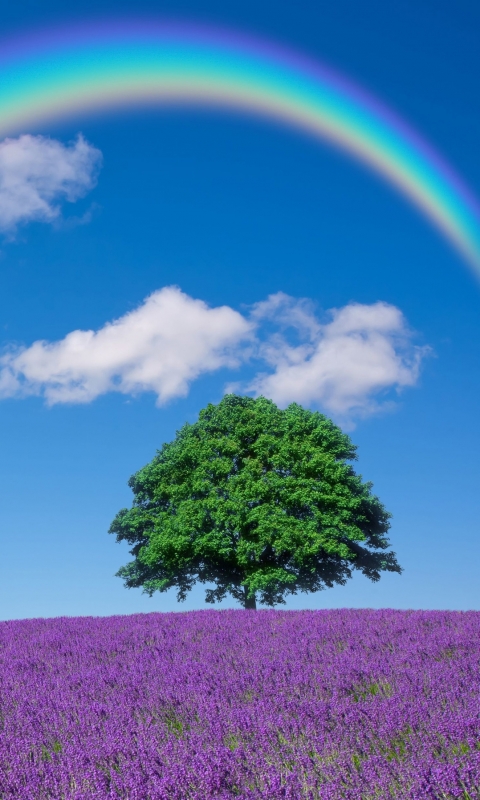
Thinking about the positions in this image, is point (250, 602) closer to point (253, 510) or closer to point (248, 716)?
point (253, 510)

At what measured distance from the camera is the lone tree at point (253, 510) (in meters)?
20.1

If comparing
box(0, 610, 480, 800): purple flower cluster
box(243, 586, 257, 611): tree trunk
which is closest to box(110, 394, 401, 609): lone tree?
box(243, 586, 257, 611): tree trunk

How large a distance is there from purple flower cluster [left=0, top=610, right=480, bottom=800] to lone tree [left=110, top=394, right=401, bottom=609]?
444 inches


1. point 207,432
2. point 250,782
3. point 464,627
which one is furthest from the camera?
point 207,432

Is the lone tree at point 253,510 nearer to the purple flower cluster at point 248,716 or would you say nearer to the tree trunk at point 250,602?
the tree trunk at point 250,602

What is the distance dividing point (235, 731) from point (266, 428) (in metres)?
18.2

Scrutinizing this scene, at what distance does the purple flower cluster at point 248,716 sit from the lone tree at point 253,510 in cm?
1129

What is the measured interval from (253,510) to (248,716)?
50.8ft

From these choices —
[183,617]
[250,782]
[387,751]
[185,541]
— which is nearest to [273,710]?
[387,751]

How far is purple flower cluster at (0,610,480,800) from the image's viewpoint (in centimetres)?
335

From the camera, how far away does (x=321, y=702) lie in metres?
4.77

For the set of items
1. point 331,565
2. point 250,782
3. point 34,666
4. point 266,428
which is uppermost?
point 266,428

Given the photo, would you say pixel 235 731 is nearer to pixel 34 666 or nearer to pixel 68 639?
pixel 34 666

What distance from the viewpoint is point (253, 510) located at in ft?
65.3
